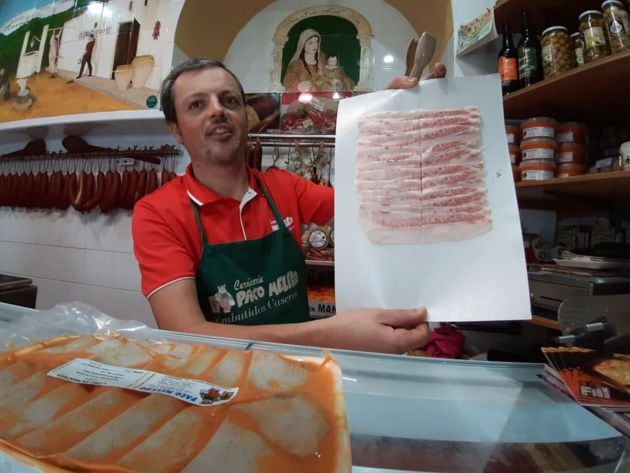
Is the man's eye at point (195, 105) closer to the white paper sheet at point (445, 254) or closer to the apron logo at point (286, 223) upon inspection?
the apron logo at point (286, 223)

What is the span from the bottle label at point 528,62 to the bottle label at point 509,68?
37mm

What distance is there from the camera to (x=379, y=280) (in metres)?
0.56

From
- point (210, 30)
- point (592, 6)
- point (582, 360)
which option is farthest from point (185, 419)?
point (210, 30)

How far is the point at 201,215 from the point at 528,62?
1.24 meters

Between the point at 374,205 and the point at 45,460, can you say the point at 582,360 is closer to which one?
the point at 374,205

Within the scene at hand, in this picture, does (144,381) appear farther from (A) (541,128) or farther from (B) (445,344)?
(A) (541,128)

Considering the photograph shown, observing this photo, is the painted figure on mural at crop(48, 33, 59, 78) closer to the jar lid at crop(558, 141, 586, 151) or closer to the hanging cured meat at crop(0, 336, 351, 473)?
the hanging cured meat at crop(0, 336, 351, 473)

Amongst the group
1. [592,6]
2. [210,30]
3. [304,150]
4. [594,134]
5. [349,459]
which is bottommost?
[349,459]

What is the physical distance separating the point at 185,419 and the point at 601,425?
0.37m

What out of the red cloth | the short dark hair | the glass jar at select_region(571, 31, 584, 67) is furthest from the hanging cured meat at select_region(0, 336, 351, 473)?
the glass jar at select_region(571, 31, 584, 67)

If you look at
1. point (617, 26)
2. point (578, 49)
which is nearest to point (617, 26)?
point (617, 26)

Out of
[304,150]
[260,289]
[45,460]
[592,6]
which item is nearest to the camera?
[45,460]

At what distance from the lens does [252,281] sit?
2.90 feet

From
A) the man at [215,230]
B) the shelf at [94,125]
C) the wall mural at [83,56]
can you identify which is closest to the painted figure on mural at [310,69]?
the wall mural at [83,56]
